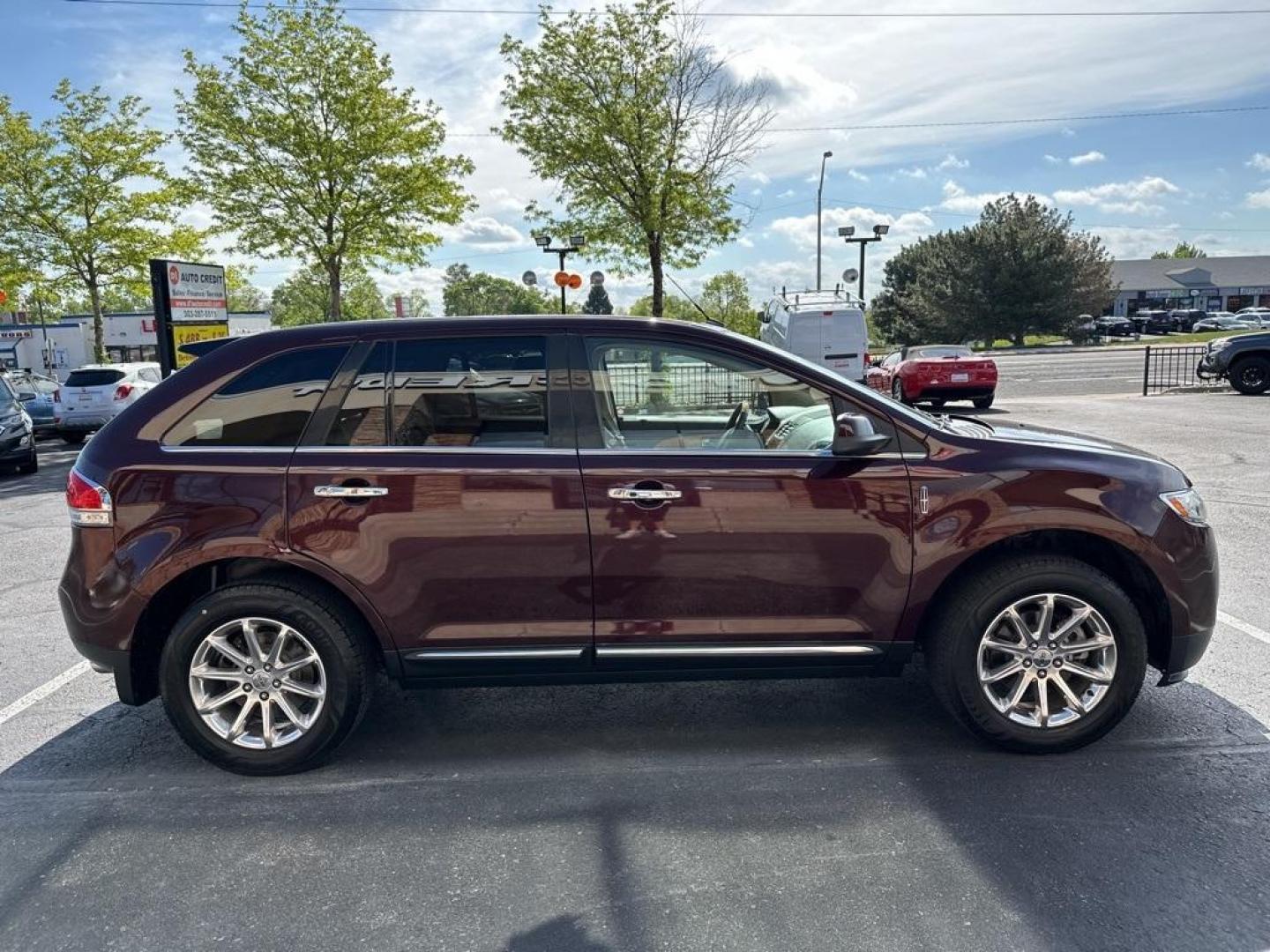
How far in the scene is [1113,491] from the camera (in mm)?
3469

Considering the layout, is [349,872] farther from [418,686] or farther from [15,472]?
[15,472]

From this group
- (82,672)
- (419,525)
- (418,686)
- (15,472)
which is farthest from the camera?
(15,472)

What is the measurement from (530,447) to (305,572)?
1.02m

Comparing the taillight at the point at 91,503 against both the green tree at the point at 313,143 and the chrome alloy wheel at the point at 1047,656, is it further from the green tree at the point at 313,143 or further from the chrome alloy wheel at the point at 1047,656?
the green tree at the point at 313,143

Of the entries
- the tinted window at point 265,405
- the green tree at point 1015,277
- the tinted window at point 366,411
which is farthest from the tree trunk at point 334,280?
the green tree at point 1015,277

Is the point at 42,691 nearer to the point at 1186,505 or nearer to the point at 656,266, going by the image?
the point at 1186,505

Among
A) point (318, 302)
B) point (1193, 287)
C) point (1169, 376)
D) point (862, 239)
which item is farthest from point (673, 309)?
point (1193, 287)

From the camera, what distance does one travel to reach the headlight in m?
3.51

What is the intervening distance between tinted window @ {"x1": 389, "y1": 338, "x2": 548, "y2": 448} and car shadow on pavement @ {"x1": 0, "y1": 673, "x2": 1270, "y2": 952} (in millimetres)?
1340

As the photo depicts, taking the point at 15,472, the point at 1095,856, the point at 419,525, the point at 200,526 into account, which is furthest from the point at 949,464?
the point at 15,472

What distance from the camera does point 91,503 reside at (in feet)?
11.3

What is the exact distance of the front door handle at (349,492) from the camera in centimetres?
339

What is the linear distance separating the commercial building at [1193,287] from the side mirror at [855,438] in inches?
3583

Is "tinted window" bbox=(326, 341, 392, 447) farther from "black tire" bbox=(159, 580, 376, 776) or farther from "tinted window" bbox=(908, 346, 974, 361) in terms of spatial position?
"tinted window" bbox=(908, 346, 974, 361)
